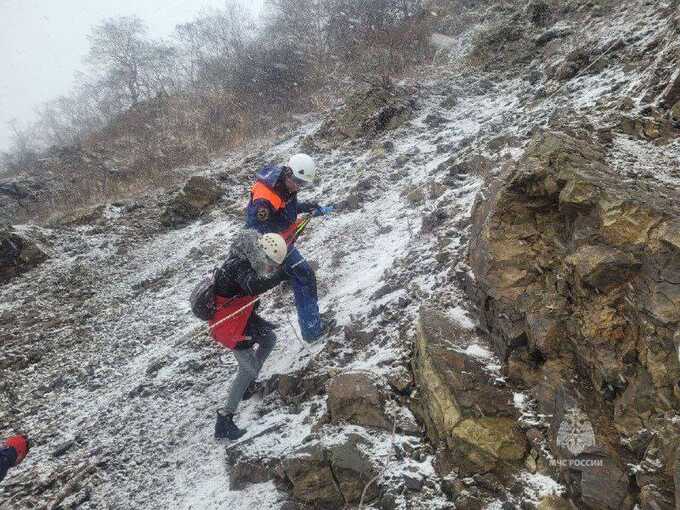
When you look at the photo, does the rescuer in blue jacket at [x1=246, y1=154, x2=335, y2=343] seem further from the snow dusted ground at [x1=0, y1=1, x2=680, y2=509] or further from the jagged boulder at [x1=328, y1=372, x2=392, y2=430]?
the jagged boulder at [x1=328, y1=372, x2=392, y2=430]

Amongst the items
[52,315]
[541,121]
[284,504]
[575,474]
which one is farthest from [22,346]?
[541,121]

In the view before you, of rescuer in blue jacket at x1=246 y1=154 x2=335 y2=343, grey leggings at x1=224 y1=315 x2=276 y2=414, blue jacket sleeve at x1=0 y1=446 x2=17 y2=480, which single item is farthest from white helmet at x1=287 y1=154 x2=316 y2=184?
blue jacket sleeve at x1=0 y1=446 x2=17 y2=480

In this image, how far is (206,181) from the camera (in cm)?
927

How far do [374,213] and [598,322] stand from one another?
13.2 ft

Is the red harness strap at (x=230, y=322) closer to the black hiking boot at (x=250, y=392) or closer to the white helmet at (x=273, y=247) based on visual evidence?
the white helmet at (x=273, y=247)

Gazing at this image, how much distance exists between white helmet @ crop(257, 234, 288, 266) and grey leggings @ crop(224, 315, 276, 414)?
0.70 m

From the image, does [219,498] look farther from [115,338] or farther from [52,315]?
[52,315]

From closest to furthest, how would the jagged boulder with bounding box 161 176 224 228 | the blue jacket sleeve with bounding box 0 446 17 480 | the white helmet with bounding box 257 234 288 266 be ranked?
the blue jacket sleeve with bounding box 0 446 17 480
the white helmet with bounding box 257 234 288 266
the jagged boulder with bounding box 161 176 224 228

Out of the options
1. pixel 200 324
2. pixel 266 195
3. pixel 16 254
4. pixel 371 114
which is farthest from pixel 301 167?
pixel 16 254

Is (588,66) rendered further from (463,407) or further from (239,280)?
(239,280)

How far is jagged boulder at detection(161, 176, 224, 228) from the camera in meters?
9.05

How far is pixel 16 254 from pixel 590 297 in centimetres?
936

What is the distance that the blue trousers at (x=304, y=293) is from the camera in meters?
3.97
